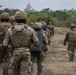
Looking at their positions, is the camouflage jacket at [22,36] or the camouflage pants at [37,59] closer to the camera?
the camouflage jacket at [22,36]

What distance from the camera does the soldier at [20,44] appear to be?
9242mm

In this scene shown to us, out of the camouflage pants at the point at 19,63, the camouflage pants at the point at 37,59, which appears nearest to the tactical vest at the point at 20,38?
the camouflage pants at the point at 19,63

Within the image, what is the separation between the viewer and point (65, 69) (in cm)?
1678

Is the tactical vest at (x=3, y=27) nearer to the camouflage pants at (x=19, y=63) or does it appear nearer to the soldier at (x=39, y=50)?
the soldier at (x=39, y=50)

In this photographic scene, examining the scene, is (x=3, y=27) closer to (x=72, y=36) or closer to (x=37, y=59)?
(x=37, y=59)

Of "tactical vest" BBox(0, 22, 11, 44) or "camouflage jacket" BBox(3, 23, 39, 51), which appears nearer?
"camouflage jacket" BBox(3, 23, 39, 51)

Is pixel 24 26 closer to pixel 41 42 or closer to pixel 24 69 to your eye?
pixel 24 69

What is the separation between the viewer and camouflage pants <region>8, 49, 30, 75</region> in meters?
9.23

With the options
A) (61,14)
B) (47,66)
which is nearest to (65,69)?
(47,66)

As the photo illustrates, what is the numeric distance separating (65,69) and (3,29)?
552 centimetres

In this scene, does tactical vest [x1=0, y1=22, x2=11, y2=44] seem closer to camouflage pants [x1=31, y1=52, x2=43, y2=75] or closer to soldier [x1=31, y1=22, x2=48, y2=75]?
soldier [x1=31, y1=22, x2=48, y2=75]

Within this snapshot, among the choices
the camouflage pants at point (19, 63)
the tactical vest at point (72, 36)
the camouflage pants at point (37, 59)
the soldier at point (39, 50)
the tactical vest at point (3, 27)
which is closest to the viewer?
the camouflage pants at point (19, 63)

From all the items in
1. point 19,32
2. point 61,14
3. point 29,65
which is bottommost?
point 61,14

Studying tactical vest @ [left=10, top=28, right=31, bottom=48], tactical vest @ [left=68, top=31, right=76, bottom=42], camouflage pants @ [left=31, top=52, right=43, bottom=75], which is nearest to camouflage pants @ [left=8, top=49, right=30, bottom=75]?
tactical vest @ [left=10, top=28, right=31, bottom=48]
